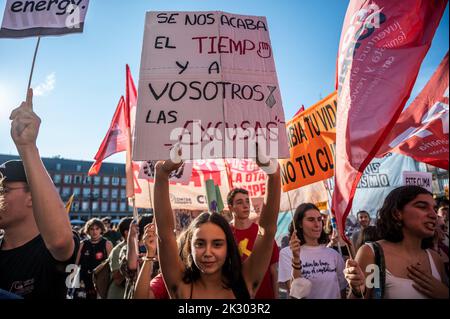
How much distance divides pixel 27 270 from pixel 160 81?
167 centimetres

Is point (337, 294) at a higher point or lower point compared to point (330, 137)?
lower

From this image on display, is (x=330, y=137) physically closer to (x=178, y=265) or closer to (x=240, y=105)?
(x=240, y=105)

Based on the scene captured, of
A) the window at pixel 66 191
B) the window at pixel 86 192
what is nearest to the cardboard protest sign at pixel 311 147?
the window at pixel 66 191

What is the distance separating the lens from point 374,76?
8.75ft

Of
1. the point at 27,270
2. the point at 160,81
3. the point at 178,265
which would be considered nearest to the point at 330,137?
the point at 160,81

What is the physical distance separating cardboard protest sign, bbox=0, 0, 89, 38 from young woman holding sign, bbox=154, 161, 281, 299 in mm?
1771

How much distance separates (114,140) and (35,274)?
13.8ft

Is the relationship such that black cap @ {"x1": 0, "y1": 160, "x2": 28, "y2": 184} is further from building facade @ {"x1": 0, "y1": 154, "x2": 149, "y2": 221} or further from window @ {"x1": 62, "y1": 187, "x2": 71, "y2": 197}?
window @ {"x1": 62, "y1": 187, "x2": 71, "y2": 197}

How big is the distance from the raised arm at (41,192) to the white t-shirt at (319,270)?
87.9 inches

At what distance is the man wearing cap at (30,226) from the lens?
Result: 1.40 metres

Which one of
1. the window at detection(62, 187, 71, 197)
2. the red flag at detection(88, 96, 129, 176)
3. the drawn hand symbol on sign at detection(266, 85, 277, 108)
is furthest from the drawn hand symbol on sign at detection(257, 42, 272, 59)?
the window at detection(62, 187, 71, 197)

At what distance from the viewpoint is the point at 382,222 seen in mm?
2506
